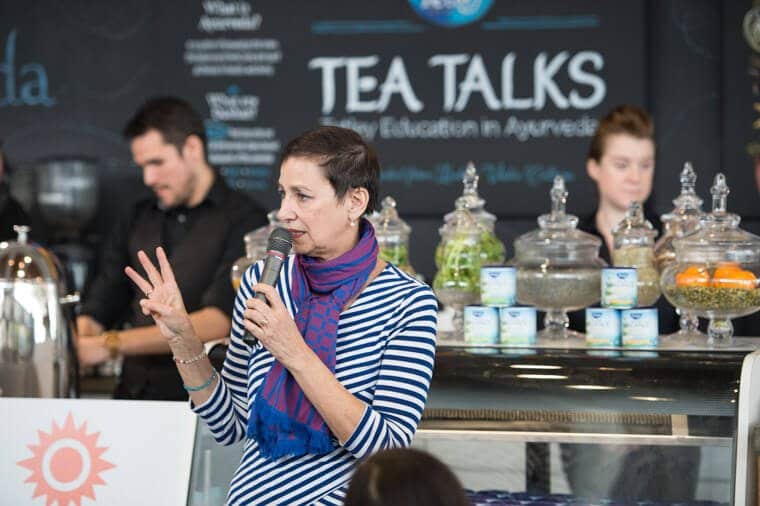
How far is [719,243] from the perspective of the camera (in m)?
2.96

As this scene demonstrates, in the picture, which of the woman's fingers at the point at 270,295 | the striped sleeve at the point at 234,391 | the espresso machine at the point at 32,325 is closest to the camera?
the woman's fingers at the point at 270,295

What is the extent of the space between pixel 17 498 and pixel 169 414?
0.44 m

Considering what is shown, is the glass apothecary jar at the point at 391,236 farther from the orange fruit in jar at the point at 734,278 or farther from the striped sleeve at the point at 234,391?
the striped sleeve at the point at 234,391

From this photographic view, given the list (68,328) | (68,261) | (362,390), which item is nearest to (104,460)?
(68,328)

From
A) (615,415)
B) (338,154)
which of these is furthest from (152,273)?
(615,415)

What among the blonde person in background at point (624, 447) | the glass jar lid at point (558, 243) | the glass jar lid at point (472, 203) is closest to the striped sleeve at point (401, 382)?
the blonde person in background at point (624, 447)

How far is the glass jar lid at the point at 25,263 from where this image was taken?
11.4ft

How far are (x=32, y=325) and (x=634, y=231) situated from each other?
165cm

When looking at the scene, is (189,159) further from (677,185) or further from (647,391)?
(677,185)

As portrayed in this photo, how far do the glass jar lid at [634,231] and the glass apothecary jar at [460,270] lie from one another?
36cm

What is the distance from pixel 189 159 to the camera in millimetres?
4176

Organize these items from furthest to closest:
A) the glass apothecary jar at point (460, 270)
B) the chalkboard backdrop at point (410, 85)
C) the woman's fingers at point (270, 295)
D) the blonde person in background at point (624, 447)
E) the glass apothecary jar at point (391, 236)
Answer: the chalkboard backdrop at point (410, 85) → the glass apothecary jar at point (391, 236) → the glass apothecary jar at point (460, 270) → the blonde person in background at point (624, 447) → the woman's fingers at point (270, 295)

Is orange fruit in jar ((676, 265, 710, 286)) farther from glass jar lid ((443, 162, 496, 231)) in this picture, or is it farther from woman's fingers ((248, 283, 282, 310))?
woman's fingers ((248, 283, 282, 310))

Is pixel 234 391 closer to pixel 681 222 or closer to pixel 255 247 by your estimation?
pixel 255 247
